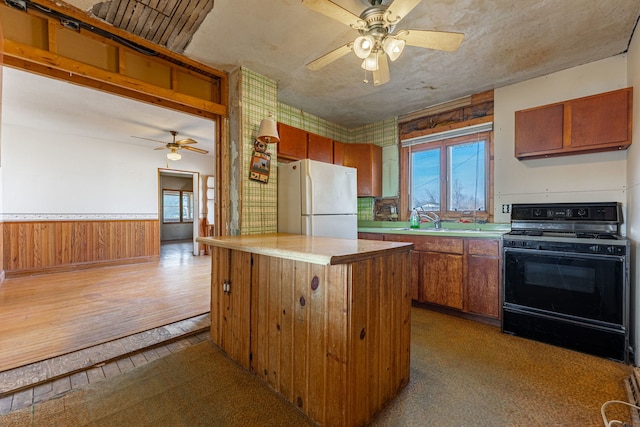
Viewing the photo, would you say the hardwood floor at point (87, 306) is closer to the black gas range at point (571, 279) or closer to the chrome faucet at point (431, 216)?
the chrome faucet at point (431, 216)

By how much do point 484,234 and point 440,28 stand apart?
72.9 inches

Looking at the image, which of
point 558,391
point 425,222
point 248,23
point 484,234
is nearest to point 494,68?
point 484,234

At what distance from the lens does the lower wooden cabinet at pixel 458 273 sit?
2.61 m

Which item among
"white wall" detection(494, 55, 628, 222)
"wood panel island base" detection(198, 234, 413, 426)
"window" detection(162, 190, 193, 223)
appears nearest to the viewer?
"wood panel island base" detection(198, 234, 413, 426)

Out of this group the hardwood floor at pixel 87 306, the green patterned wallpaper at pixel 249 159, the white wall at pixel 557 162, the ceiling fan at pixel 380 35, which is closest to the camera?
the ceiling fan at pixel 380 35

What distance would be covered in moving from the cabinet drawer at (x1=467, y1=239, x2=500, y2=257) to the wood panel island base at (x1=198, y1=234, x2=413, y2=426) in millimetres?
1372

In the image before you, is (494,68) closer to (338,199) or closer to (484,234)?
(484,234)

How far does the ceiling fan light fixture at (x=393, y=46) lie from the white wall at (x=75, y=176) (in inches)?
222

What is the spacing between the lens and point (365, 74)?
8.94ft

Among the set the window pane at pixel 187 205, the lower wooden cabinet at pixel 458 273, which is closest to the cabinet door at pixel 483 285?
the lower wooden cabinet at pixel 458 273

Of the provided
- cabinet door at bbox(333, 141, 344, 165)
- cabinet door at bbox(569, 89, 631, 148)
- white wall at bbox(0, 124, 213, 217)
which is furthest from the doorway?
cabinet door at bbox(569, 89, 631, 148)

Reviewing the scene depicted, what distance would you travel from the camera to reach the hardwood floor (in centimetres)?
217

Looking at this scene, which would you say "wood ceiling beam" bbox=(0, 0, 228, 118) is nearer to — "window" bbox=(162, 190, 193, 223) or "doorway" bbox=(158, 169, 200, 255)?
"doorway" bbox=(158, 169, 200, 255)

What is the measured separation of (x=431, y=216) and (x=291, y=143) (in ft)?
6.70
